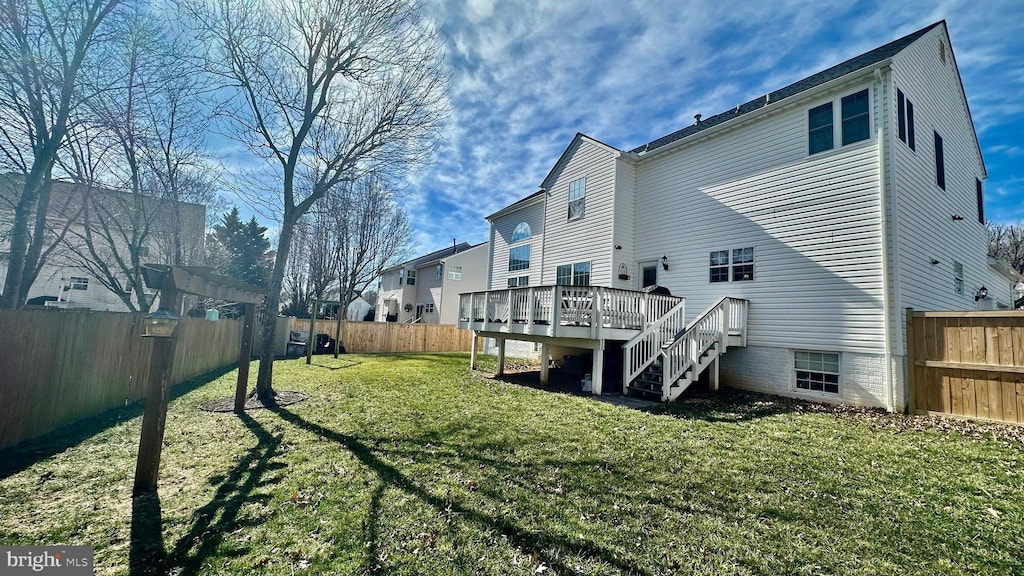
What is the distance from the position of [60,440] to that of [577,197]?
1348 cm

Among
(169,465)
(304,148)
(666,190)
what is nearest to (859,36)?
(666,190)

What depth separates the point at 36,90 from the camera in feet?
22.4

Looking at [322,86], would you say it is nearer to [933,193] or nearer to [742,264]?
[742,264]

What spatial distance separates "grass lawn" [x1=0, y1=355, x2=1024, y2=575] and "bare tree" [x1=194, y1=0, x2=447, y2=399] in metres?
4.00

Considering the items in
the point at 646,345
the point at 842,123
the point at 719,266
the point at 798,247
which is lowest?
the point at 646,345

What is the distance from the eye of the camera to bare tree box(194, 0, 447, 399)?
8.54 meters

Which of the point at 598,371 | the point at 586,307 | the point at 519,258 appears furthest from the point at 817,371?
the point at 519,258

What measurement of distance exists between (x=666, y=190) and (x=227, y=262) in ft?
92.1

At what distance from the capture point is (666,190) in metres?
12.3

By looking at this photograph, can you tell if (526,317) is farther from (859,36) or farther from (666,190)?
(859,36)

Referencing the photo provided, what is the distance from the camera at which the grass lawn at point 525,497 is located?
2908mm

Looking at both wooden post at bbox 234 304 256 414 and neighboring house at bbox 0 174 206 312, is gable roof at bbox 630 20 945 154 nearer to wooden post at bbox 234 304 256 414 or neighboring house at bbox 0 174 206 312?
wooden post at bbox 234 304 256 414

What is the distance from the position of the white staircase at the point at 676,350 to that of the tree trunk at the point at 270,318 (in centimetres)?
749

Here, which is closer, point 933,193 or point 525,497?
point 525,497
